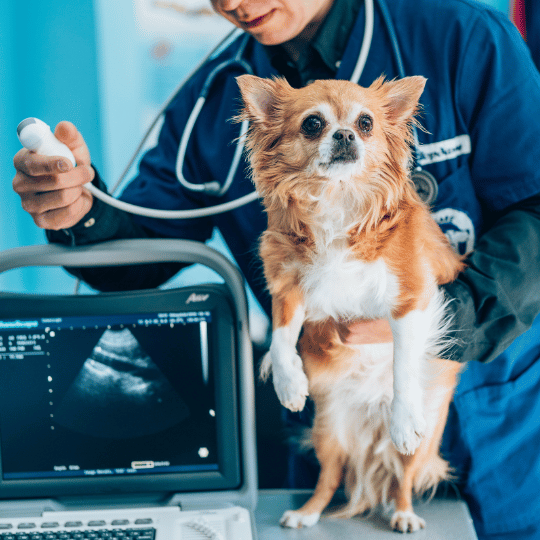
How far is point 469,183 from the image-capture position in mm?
750

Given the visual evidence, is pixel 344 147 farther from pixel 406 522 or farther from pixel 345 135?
pixel 406 522

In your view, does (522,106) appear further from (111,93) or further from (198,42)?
(111,93)

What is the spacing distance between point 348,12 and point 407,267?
0.41 m

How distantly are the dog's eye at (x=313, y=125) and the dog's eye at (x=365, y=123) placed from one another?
45 mm

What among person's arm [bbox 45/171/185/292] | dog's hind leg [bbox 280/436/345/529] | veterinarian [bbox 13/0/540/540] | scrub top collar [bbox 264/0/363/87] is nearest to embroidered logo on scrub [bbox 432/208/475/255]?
veterinarian [bbox 13/0/540/540]

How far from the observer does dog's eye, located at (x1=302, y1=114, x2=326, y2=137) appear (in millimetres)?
583

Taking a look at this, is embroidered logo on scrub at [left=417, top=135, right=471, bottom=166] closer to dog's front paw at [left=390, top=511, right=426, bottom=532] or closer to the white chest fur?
the white chest fur

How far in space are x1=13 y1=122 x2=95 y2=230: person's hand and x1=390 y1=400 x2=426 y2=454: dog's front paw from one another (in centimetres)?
56

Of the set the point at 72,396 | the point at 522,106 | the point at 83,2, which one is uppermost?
the point at 83,2

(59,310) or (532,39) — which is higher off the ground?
(532,39)

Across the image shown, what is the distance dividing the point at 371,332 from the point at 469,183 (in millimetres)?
295

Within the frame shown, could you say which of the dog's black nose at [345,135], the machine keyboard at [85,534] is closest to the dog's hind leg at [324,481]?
the machine keyboard at [85,534]

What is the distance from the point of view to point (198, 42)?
128cm

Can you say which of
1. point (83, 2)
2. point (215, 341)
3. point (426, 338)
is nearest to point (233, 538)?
point (215, 341)
